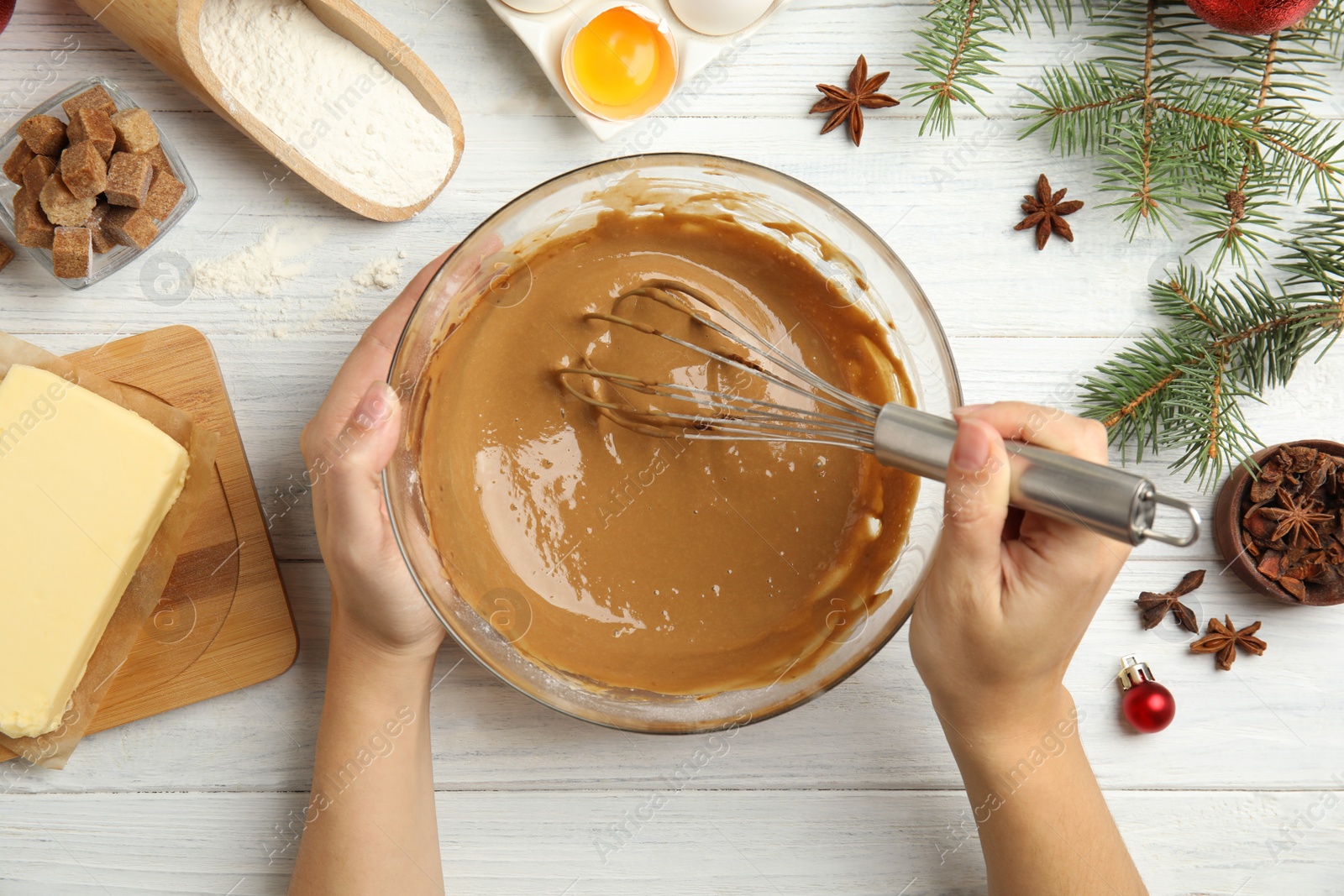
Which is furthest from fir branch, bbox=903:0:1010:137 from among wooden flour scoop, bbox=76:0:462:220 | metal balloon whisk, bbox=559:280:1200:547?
wooden flour scoop, bbox=76:0:462:220

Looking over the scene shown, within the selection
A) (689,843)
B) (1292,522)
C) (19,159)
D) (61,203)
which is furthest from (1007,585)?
(19,159)

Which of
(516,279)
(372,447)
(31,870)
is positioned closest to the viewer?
(372,447)

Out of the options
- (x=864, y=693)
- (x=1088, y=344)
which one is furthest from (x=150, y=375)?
(x=1088, y=344)

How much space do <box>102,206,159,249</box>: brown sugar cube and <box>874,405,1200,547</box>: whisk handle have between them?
1.02m

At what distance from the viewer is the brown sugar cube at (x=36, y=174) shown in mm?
1137

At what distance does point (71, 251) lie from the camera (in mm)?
1131

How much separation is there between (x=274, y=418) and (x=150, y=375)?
0.60ft

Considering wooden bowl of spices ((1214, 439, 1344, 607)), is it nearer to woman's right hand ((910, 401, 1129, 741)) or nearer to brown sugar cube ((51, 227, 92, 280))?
woman's right hand ((910, 401, 1129, 741))

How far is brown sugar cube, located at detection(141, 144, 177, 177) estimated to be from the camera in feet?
3.81

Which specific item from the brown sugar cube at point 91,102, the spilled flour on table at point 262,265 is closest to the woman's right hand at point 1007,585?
the spilled flour on table at point 262,265

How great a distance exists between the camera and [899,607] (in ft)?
3.42

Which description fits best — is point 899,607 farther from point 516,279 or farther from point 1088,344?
point 516,279

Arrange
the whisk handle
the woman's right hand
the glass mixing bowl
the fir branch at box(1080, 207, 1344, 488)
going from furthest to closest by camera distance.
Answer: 1. the fir branch at box(1080, 207, 1344, 488)
2. the glass mixing bowl
3. the woman's right hand
4. the whisk handle

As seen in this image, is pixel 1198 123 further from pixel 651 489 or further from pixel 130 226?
pixel 130 226
